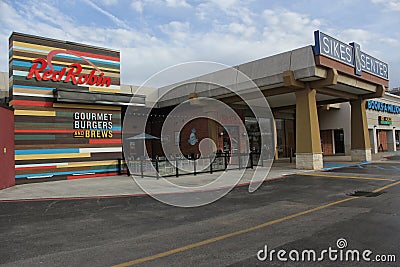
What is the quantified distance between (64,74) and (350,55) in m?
15.6

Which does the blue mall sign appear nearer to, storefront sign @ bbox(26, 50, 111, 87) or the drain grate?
the drain grate

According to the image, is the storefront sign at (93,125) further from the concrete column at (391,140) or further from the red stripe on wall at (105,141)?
the concrete column at (391,140)

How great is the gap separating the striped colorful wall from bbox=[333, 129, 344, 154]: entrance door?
901 inches

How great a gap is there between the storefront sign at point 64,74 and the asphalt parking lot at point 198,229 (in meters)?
7.61

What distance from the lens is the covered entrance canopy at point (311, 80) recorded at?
16906mm

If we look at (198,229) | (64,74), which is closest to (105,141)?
(64,74)

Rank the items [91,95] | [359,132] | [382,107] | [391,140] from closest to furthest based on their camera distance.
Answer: [91,95] < [359,132] < [382,107] < [391,140]

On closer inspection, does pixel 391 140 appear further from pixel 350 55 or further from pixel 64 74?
pixel 64 74

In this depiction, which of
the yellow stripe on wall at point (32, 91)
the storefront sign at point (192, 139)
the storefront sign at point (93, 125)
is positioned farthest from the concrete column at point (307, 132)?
the yellow stripe on wall at point (32, 91)

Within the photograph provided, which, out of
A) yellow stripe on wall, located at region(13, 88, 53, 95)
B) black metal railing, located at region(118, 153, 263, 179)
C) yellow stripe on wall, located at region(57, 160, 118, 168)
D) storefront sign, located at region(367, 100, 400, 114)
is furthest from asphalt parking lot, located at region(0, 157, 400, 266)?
storefront sign, located at region(367, 100, 400, 114)

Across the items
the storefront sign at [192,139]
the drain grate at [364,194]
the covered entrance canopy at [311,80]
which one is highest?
the covered entrance canopy at [311,80]

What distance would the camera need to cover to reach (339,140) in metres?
32.4

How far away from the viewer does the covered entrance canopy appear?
16.9 metres

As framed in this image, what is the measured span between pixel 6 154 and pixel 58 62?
5.10 meters
